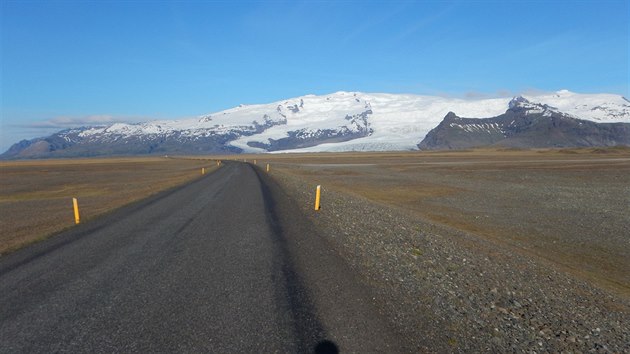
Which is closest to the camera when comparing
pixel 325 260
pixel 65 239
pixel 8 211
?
pixel 325 260

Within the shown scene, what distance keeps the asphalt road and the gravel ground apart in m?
0.69

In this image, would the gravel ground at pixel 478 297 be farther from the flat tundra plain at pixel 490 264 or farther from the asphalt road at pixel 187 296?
the asphalt road at pixel 187 296

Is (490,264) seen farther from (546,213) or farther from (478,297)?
(546,213)

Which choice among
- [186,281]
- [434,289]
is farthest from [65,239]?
[434,289]

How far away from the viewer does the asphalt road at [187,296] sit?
22.5 ft

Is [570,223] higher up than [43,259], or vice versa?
[43,259]

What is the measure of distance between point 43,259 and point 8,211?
1971 cm

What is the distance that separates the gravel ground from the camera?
7523mm

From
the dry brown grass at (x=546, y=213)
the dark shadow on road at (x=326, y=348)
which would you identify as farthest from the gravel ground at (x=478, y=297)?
the dry brown grass at (x=546, y=213)

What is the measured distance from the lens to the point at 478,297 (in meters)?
9.58

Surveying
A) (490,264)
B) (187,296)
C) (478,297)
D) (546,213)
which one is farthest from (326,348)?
(546,213)

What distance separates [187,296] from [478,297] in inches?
223

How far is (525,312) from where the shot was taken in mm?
8961

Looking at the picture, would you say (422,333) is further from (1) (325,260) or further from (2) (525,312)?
(1) (325,260)
